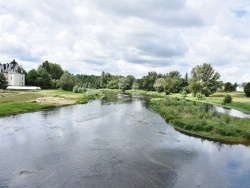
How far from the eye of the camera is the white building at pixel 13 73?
122 m

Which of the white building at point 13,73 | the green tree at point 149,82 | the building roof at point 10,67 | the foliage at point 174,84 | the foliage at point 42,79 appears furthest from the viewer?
the green tree at point 149,82

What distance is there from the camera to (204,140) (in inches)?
1356

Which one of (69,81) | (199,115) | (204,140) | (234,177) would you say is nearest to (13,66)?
(69,81)

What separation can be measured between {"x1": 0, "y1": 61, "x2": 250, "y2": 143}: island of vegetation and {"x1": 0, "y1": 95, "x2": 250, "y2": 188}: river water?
4272mm

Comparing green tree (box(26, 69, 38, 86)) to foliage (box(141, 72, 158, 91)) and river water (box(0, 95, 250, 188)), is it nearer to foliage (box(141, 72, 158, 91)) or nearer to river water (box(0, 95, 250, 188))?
foliage (box(141, 72, 158, 91))

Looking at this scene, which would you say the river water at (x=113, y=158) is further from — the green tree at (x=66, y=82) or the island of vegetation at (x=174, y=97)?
the green tree at (x=66, y=82)

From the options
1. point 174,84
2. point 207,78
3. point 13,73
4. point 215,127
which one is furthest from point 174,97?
point 13,73

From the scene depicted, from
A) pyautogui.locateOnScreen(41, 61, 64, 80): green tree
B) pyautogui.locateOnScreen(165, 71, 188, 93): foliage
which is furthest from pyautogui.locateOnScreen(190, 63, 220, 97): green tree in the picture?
pyautogui.locateOnScreen(41, 61, 64, 80): green tree

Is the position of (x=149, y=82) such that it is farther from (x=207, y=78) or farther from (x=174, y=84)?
(x=207, y=78)

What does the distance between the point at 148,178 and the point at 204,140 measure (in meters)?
15.4

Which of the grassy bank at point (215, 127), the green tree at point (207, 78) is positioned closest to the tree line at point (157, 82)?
the green tree at point (207, 78)

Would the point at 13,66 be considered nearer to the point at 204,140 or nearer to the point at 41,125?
the point at 41,125

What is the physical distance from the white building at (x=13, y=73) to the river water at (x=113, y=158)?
88.5 meters

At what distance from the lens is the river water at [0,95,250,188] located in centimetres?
2078
